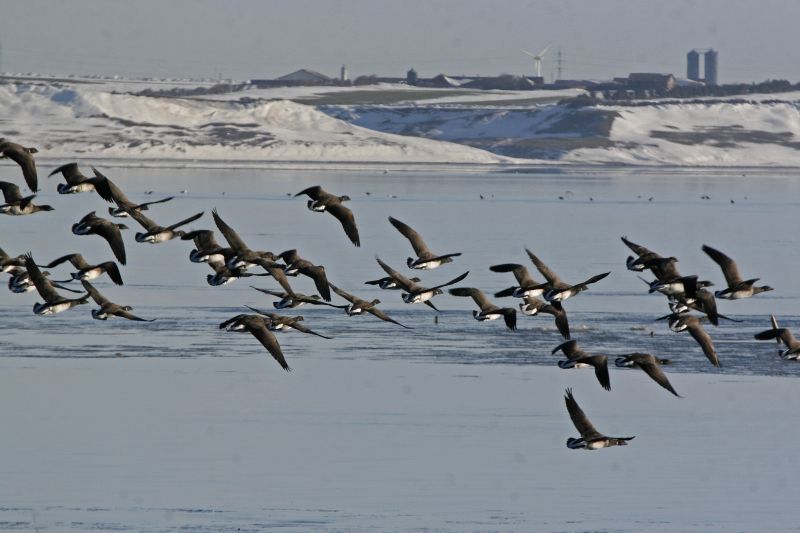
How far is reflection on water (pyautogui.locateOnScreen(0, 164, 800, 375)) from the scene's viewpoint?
1356 inches

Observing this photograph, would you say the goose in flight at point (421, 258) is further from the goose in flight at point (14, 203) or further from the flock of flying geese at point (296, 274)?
the goose in flight at point (14, 203)

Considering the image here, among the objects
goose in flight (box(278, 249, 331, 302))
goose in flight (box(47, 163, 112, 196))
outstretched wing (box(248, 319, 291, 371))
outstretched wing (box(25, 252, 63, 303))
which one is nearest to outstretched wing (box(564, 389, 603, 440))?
goose in flight (box(278, 249, 331, 302))

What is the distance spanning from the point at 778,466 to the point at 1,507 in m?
10.8

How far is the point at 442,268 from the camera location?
163 feet

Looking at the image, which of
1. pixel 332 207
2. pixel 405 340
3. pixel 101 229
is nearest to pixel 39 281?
pixel 101 229

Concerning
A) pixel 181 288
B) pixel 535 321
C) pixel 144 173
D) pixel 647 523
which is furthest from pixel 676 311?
pixel 144 173

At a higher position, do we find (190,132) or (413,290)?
(413,290)

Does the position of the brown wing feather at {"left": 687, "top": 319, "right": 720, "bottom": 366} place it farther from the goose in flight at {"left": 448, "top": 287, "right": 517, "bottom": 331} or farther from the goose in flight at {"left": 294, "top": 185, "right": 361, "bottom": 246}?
the goose in flight at {"left": 294, "top": 185, "right": 361, "bottom": 246}

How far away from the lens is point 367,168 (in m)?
145

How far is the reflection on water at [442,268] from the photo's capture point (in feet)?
113

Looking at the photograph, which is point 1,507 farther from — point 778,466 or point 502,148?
point 502,148

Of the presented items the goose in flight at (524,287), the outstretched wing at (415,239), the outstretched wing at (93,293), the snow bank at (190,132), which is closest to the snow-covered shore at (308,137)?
the snow bank at (190,132)

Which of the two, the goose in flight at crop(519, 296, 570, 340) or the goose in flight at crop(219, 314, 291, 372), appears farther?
the goose in flight at crop(519, 296, 570, 340)

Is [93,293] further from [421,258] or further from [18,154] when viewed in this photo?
[421,258]
